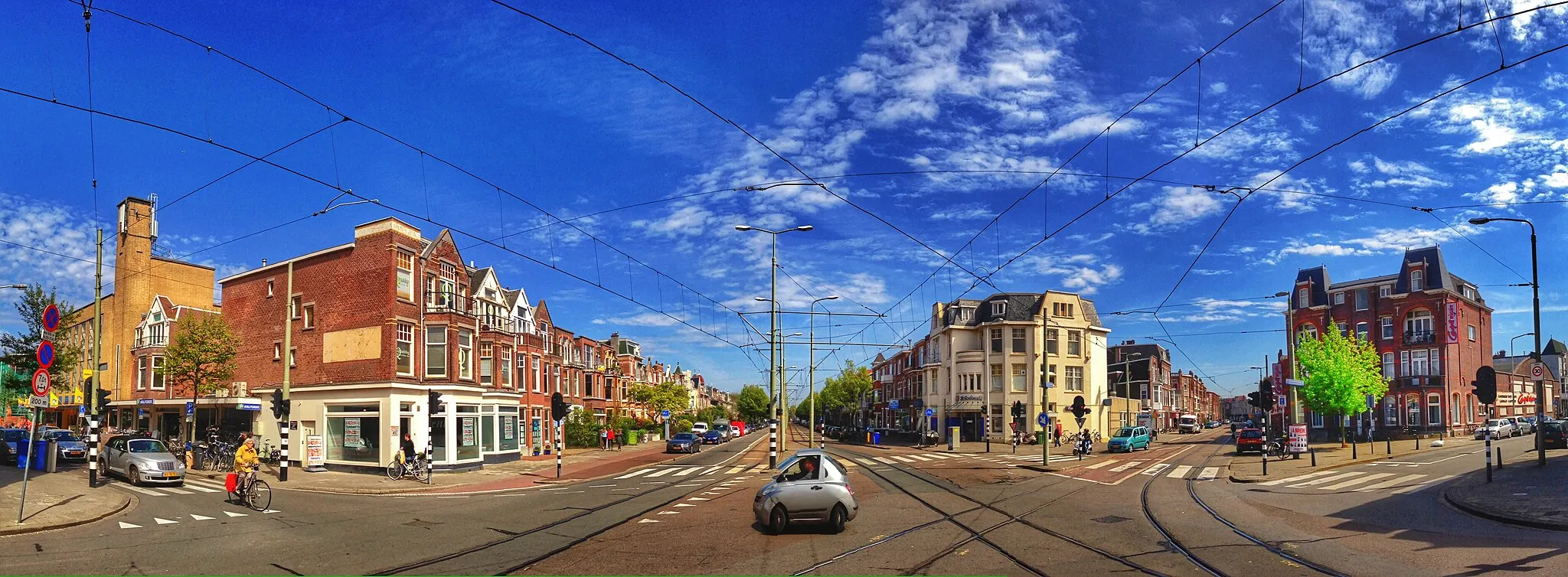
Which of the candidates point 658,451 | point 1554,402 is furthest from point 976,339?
point 1554,402

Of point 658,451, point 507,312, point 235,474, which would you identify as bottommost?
point 658,451

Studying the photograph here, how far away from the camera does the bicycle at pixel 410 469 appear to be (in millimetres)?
33125

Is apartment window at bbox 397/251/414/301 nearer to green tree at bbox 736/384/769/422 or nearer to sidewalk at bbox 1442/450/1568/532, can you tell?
sidewalk at bbox 1442/450/1568/532

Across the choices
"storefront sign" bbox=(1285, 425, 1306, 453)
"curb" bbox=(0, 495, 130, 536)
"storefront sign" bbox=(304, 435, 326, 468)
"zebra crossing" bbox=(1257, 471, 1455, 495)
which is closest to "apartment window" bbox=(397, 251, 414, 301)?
"storefront sign" bbox=(304, 435, 326, 468)

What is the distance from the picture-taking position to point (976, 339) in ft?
232

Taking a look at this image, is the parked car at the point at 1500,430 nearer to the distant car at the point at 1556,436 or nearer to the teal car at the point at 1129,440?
the distant car at the point at 1556,436

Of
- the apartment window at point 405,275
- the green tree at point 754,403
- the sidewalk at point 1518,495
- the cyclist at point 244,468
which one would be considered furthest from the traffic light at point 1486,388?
the green tree at point 754,403

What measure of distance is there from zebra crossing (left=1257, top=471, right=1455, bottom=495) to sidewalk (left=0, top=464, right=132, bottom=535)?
30668 mm

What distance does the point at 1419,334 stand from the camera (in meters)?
63.0

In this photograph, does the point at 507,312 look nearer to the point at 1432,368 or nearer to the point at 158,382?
the point at 158,382

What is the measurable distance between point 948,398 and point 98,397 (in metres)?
56.0

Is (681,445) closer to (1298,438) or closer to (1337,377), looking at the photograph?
(1298,438)

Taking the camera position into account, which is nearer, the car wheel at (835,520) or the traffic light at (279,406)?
the car wheel at (835,520)

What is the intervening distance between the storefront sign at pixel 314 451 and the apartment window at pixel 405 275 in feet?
22.6
